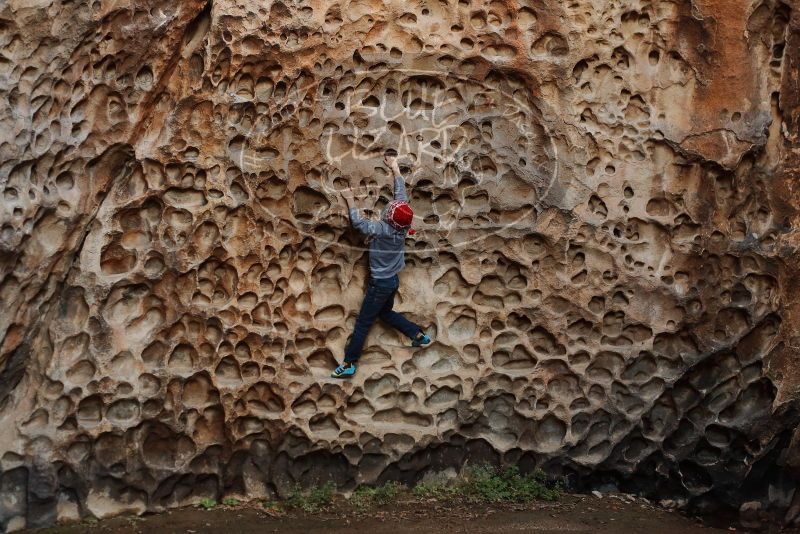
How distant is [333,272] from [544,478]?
1.97 metres

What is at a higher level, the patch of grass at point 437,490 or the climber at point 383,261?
the climber at point 383,261

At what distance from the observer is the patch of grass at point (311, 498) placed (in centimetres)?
630

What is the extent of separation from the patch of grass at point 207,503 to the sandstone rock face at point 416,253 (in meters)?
0.05

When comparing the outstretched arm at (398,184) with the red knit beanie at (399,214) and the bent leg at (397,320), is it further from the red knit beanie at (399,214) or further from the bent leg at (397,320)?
the bent leg at (397,320)

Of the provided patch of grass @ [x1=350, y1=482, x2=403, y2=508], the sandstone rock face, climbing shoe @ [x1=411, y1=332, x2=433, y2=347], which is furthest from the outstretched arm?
patch of grass @ [x1=350, y1=482, x2=403, y2=508]

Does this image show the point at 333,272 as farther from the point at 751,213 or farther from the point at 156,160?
the point at 751,213

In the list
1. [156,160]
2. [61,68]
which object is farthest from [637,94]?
[61,68]

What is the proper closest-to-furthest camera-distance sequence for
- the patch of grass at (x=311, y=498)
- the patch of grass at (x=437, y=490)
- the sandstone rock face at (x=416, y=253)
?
the sandstone rock face at (x=416, y=253)
the patch of grass at (x=311, y=498)
the patch of grass at (x=437, y=490)

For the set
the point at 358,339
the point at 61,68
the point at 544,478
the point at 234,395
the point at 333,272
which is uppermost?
the point at 61,68

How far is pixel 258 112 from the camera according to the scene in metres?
6.10

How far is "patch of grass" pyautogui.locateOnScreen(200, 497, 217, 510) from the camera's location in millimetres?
6234

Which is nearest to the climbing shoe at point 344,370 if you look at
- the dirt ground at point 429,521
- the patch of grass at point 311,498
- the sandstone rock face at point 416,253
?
the sandstone rock face at point 416,253

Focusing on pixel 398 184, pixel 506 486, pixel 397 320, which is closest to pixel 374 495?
pixel 506 486

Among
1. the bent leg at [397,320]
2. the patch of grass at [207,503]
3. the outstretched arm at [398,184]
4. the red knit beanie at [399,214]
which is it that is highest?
the outstretched arm at [398,184]
